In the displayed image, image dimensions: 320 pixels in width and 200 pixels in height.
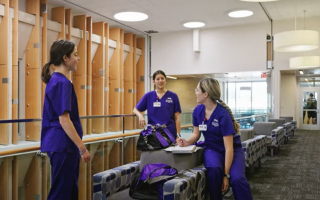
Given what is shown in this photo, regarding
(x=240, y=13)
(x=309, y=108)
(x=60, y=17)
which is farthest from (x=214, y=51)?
(x=309, y=108)

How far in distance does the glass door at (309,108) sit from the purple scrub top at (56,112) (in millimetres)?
15830

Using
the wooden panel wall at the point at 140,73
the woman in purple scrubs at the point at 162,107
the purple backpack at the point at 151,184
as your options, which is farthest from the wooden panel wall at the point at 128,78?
the purple backpack at the point at 151,184

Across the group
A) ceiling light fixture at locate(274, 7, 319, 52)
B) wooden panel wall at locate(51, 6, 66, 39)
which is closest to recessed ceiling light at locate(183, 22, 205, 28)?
ceiling light fixture at locate(274, 7, 319, 52)

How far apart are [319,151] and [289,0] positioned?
4241 millimetres

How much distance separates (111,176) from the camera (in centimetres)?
258

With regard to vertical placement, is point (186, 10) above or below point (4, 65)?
above

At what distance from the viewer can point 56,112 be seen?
6.90 feet

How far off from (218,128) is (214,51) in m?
9.40

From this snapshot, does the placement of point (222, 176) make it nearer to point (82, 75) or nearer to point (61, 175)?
point (61, 175)

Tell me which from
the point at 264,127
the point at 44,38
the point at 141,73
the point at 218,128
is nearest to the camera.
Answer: the point at 218,128

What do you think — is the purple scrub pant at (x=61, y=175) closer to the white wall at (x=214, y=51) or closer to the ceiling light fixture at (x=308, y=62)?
the ceiling light fixture at (x=308, y=62)

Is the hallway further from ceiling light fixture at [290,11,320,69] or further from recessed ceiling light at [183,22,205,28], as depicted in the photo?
recessed ceiling light at [183,22,205,28]

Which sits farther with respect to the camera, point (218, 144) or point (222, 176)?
point (218, 144)

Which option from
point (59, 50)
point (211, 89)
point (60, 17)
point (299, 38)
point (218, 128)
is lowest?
point (218, 128)
